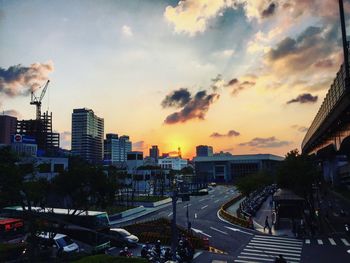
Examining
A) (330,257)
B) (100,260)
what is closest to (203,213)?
(330,257)

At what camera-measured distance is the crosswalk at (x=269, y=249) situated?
29.9 metres

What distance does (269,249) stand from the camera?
33156mm

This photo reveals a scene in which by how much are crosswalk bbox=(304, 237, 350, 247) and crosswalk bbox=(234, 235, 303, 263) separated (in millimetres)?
1204

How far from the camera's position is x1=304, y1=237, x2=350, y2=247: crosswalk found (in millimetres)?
34884

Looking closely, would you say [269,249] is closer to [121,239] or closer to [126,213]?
[121,239]

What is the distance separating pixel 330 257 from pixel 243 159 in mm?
143753

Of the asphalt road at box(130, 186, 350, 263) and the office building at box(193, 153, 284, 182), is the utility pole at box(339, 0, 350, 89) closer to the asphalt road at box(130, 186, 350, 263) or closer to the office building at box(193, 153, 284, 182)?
the asphalt road at box(130, 186, 350, 263)

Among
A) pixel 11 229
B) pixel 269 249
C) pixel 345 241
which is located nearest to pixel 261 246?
pixel 269 249

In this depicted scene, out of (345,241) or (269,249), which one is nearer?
(269,249)

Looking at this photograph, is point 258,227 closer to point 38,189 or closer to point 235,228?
point 235,228

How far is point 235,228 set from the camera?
43.8 m

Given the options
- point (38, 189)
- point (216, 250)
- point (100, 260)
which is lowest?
point (216, 250)

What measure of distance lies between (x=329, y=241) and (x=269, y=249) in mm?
7980

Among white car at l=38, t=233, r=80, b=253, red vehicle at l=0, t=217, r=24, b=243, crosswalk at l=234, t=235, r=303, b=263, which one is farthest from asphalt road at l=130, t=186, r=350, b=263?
red vehicle at l=0, t=217, r=24, b=243
